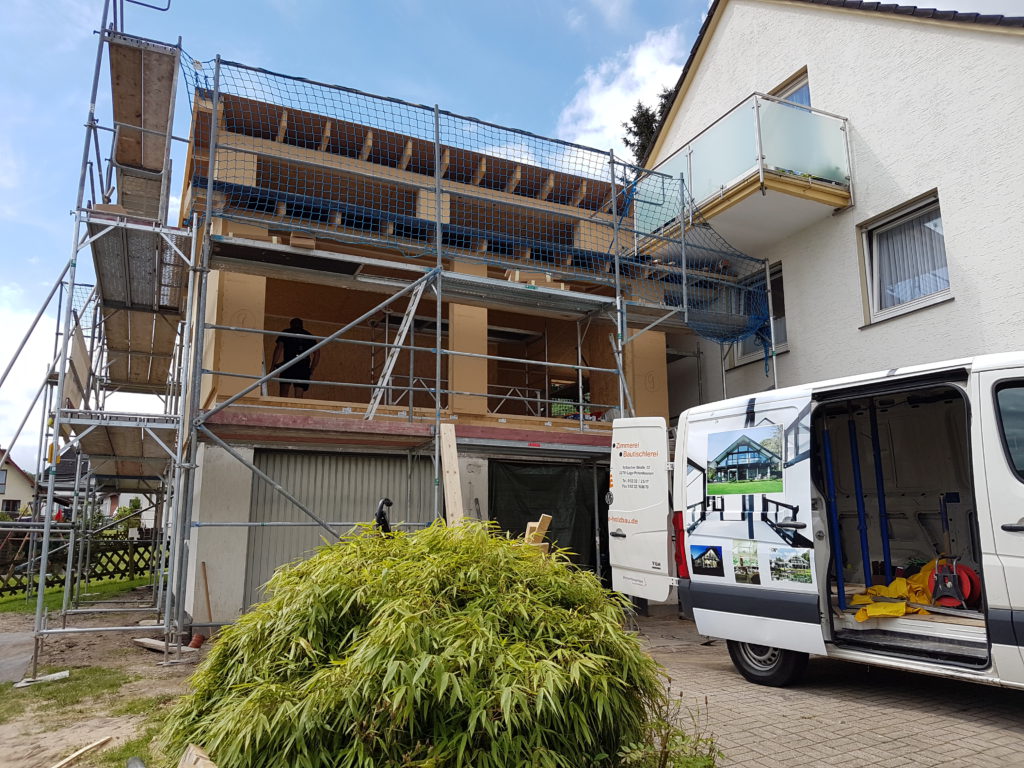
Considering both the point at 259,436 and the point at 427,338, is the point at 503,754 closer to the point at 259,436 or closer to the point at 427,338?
the point at 259,436

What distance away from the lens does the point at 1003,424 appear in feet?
15.1

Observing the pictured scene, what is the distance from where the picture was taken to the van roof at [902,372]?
15.4ft

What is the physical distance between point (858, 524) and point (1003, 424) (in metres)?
2.32

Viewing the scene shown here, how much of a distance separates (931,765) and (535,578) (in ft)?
8.56

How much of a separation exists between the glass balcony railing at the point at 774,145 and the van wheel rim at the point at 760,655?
620 centimetres

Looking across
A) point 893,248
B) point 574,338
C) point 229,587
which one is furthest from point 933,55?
point 229,587

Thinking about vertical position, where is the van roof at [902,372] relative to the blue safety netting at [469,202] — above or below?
below

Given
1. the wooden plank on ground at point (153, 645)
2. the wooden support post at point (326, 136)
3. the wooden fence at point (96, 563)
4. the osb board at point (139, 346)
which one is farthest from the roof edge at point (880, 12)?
the wooden fence at point (96, 563)

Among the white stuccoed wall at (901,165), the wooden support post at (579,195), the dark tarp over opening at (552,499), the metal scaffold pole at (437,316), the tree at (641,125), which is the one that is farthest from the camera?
the tree at (641,125)

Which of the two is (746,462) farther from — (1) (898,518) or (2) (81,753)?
(2) (81,753)

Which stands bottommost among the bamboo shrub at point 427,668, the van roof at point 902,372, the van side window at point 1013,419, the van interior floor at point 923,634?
the van interior floor at point 923,634

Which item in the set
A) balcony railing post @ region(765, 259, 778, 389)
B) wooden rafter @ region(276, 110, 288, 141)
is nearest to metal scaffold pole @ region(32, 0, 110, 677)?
wooden rafter @ region(276, 110, 288, 141)

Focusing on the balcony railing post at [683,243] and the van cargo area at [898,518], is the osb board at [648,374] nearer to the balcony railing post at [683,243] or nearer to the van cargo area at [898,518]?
the balcony railing post at [683,243]

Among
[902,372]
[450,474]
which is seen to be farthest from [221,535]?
[902,372]
